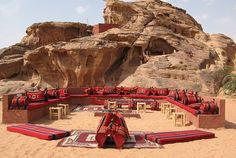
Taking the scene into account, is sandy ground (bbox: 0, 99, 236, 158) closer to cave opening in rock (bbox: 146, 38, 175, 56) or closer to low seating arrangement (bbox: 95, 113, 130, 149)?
low seating arrangement (bbox: 95, 113, 130, 149)

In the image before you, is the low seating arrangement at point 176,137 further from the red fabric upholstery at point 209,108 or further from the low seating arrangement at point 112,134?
the red fabric upholstery at point 209,108

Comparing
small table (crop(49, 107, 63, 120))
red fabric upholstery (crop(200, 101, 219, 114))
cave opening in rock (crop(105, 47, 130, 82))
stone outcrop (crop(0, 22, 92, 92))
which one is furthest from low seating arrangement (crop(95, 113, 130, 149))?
stone outcrop (crop(0, 22, 92, 92))

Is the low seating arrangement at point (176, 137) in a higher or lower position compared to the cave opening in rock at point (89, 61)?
lower

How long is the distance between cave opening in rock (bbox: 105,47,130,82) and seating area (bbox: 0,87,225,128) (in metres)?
6.62

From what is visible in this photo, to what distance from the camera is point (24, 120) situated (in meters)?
10.7

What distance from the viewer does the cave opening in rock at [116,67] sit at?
81.5 ft

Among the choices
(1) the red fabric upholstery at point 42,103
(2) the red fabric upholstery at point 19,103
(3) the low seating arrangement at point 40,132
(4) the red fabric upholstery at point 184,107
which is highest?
(2) the red fabric upholstery at point 19,103

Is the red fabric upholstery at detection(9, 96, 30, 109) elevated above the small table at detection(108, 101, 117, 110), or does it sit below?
above

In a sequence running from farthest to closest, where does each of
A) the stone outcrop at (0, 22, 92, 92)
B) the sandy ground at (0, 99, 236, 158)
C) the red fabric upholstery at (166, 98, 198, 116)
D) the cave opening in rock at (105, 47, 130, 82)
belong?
the stone outcrop at (0, 22, 92, 92) < the cave opening in rock at (105, 47, 130, 82) < the red fabric upholstery at (166, 98, 198, 116) < the sandy ground at (0, 99, 236, 158)

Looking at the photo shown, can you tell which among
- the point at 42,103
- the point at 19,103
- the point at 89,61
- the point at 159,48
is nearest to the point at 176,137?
the point at 19,103

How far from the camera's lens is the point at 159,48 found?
83.0 ft

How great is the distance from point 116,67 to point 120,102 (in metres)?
10.5

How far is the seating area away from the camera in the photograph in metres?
10.2

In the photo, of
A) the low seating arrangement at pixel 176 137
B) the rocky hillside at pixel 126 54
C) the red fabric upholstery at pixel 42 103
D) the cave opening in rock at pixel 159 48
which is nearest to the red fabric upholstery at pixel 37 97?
the red fabric upholstery at pixel 42 103
